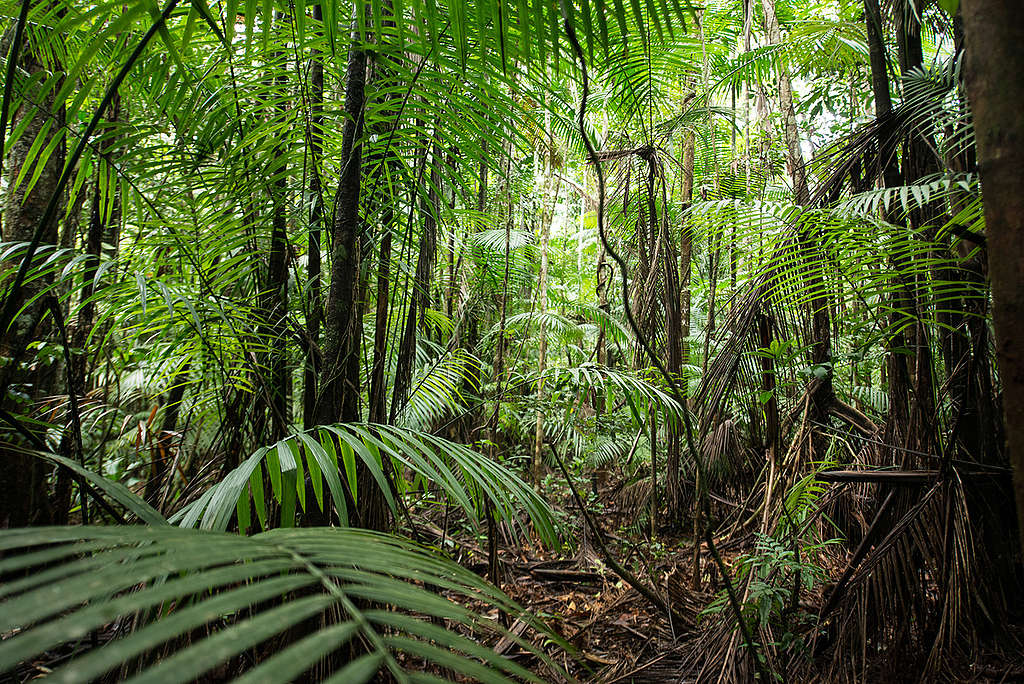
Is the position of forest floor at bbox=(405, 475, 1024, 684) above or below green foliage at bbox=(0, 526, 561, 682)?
below

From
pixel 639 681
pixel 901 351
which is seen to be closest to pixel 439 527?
pixel 639 681

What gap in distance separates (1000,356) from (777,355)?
1.14 metres

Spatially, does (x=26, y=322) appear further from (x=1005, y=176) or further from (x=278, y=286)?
(x=1005, y=176)

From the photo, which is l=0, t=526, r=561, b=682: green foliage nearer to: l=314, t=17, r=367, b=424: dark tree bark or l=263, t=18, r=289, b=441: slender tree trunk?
l=314, t=17, r=367, b=424: dark tree bark

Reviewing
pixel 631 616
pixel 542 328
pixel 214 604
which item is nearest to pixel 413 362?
pixel 214 604

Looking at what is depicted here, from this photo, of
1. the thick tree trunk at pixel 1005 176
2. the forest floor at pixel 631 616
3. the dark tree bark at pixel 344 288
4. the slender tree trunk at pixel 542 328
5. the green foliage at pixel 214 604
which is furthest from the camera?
the slender tree trunk at pixel 542 328

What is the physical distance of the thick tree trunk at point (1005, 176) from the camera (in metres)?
Result: 0.42

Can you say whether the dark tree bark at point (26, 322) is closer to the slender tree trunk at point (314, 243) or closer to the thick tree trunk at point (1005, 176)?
the slender tree trunk at point (314, 243)

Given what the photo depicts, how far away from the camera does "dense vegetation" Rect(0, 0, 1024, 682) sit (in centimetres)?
43

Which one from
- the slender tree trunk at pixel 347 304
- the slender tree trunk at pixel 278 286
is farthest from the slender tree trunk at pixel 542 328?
the slender tree trunk at pixel 347 304

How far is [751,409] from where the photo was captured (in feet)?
7.92

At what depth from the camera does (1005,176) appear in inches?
16.7

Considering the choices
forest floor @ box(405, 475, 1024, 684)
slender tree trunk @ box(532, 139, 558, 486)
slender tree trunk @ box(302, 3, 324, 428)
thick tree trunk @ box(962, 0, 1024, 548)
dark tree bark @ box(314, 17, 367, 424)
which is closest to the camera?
thick tree trunk @ box(962, 0, 1024, 548)

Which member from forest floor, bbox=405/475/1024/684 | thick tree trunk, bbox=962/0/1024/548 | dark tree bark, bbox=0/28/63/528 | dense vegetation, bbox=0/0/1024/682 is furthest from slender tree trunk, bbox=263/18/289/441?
thick tree trunk, bbox=962/0/1024/548
